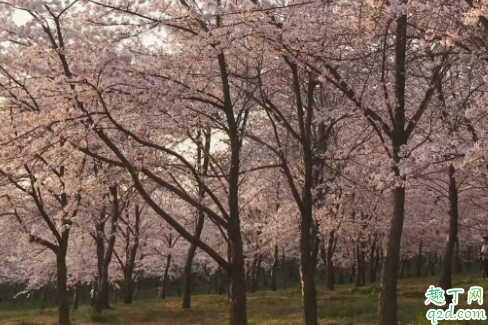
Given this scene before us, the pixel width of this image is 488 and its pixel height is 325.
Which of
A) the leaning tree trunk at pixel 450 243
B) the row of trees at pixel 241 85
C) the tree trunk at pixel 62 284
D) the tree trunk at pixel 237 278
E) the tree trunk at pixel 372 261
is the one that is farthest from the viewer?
the tree trunk at pixel 372 261

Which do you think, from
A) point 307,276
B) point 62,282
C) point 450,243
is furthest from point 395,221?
point 62,282

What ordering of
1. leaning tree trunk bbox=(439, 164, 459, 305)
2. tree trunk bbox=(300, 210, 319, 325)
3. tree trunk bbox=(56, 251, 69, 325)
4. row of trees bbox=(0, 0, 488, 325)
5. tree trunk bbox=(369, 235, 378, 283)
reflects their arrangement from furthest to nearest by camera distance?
tree trunk bbox=(369, 235, 378, 283) → tree trunk bbox=(56, 251, 69, 325) → leaning tree trunk bbox=(439, 164, 459, 305) → tree trunk bbox=(300, 210, 319, 325) → row of trees bbox=(0, 0, 488, 325)

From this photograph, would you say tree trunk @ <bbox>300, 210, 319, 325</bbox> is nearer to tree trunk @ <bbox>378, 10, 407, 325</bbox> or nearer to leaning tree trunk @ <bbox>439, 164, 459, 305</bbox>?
tree trunk @ <bbox>378, 10, 407, 325</bbox>

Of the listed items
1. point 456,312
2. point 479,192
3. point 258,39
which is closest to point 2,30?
point 258,39

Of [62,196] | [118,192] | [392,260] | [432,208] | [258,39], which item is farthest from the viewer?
[432,208]

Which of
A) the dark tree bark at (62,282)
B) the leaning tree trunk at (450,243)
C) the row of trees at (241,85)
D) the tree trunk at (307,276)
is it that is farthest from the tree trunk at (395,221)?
the dark tree bark at (62,282)

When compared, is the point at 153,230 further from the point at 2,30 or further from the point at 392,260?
the point at 392,260

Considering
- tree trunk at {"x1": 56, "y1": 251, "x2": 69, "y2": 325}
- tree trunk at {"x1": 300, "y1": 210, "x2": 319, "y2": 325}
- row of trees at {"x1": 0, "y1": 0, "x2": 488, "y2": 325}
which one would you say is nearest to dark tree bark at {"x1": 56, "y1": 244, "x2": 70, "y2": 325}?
tree trunk at {"x1": 56, "y1": 251, "x2": 69, "y2": 325}

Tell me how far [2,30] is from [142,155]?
5.33m

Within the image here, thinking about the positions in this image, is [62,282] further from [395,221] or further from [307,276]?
[395,221]

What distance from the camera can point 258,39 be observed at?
1155 cm

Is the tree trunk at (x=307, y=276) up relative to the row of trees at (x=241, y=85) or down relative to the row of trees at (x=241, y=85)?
down

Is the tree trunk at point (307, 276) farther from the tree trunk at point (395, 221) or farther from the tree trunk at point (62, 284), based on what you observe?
the tree trunk at point (62, 284)

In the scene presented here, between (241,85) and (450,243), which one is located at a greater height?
(241,85)
